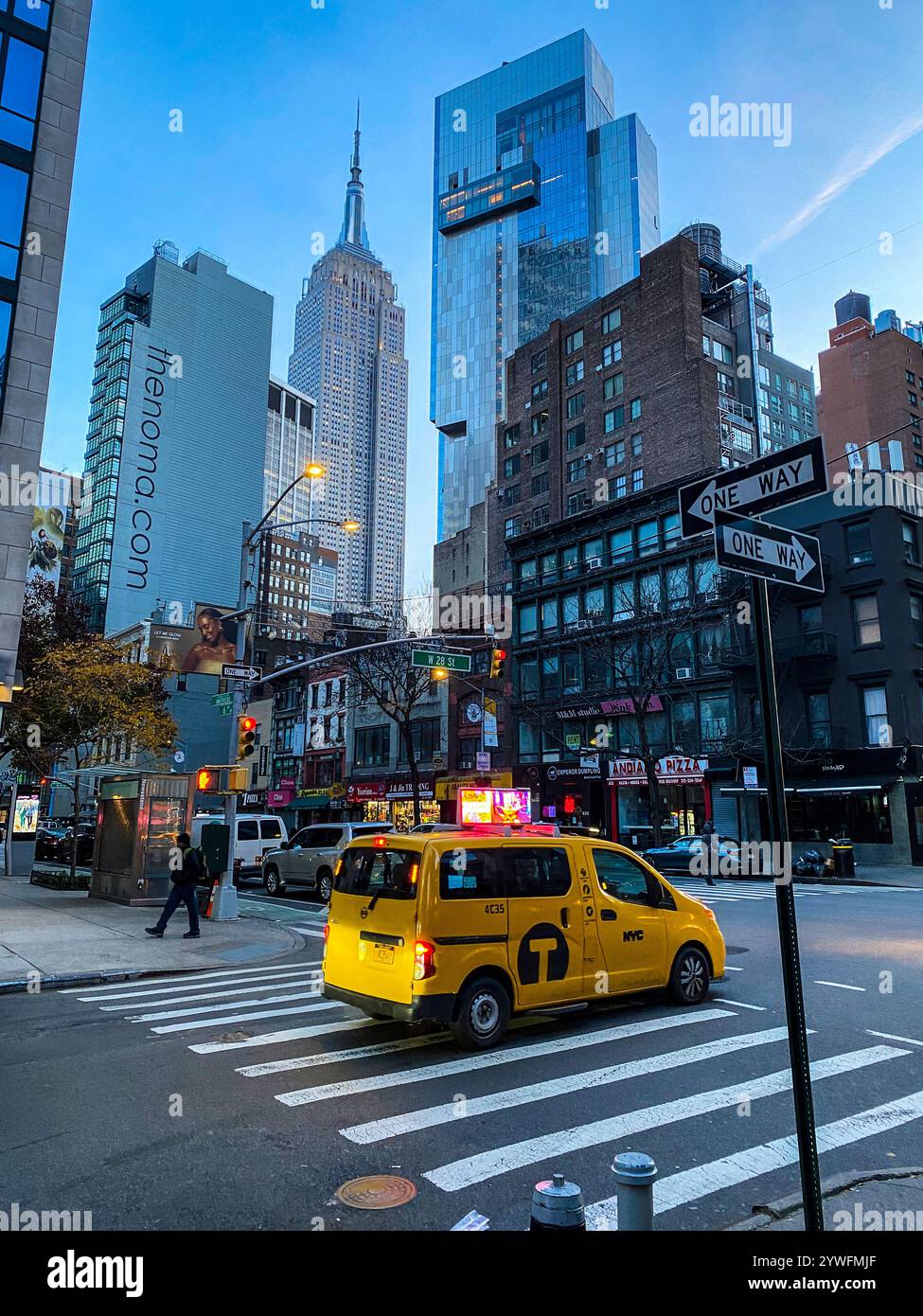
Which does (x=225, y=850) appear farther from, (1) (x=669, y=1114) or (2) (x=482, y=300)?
(2) (x=482, y=300)

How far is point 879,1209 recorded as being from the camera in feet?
14.5

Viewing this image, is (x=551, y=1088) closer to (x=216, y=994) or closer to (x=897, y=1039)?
(x=897, y=1039)

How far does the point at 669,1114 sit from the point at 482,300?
152 metres

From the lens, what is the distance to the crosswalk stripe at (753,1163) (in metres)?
4.64

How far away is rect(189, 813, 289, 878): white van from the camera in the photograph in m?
28.0

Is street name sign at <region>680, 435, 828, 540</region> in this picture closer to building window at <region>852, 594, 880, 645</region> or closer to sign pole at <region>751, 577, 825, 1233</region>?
sign pole at <region>751, 577, 825, 1233</region>

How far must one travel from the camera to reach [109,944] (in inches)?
565

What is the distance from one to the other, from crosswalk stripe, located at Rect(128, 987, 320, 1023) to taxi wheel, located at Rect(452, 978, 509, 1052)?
3.32m

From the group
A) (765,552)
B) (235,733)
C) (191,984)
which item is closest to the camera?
(765,552)

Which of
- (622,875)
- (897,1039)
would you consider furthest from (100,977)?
(897,1039)

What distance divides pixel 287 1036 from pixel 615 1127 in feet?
12.8

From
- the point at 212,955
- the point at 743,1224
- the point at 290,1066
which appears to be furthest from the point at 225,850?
the point at 743,1224

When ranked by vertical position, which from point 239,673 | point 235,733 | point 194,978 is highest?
point 239,673

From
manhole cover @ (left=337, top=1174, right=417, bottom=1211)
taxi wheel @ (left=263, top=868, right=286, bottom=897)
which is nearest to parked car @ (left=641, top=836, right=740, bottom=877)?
taxi wheel @ (left=263, top=868, right=286, bottom=897)
